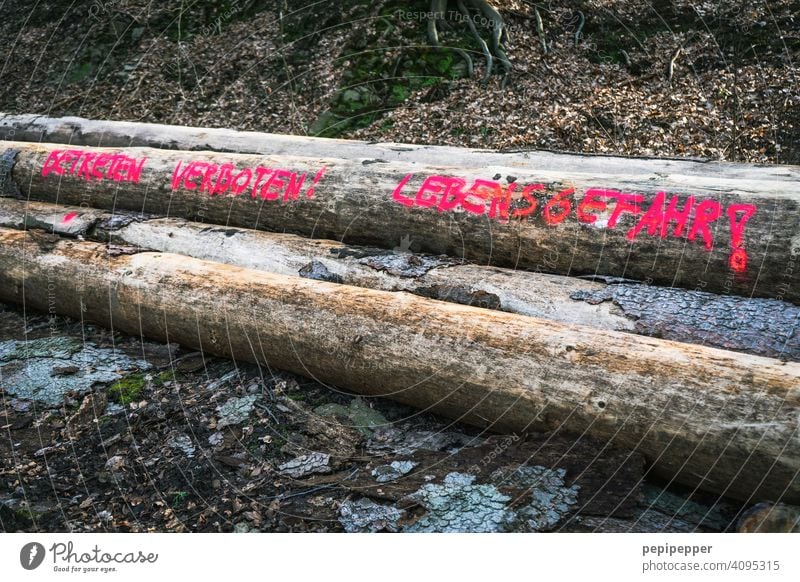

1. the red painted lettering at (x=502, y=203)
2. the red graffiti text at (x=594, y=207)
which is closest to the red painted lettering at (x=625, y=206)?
the red graffiti text at (x=594, y=207)

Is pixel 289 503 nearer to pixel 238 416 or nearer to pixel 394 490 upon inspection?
pixel 394 490

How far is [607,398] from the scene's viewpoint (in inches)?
134

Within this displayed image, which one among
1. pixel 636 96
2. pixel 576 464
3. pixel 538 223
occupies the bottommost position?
pixel 576 464

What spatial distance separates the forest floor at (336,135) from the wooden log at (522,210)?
1.45m

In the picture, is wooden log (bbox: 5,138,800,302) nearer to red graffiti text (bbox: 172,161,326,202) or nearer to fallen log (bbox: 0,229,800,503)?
red graffiti text (bbox: 172,161,326,202)

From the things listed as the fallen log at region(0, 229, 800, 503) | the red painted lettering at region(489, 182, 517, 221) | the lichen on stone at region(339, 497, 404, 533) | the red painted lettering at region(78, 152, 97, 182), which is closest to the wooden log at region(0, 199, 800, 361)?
the fallen log at region(0, 229, 800, 503)

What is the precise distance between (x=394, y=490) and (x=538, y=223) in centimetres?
223

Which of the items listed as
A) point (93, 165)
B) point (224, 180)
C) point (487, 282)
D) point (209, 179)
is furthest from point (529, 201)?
point (93, 165)

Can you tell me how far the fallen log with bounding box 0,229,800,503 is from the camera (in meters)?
3.13

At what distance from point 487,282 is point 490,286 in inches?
1.8

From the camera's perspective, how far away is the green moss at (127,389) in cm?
473

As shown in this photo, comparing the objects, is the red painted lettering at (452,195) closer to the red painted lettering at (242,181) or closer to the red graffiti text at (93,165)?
the red painted lettering at (242,181)

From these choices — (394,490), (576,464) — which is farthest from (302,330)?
(576,464)
